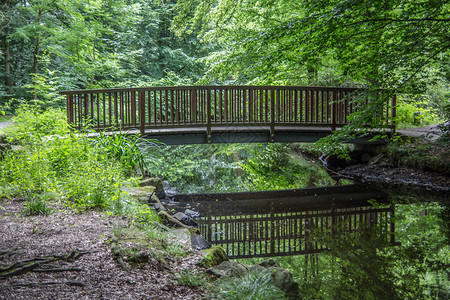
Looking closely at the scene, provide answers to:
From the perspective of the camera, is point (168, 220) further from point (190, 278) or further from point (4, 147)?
point (4, 147)

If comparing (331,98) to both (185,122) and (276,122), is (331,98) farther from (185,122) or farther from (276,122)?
(185,122)

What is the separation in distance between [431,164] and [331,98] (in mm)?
2752

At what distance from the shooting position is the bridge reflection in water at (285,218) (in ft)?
16.5

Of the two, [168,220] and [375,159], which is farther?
[375,159]

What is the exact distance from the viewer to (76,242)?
10.7 feet

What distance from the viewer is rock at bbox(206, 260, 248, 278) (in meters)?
3.31

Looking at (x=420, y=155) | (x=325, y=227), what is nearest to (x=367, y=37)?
(x=420, y=155)

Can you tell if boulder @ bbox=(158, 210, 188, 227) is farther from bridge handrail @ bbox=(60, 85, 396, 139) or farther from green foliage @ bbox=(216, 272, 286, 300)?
bridge handrail @ bbox=(60, 85, 396, 139)

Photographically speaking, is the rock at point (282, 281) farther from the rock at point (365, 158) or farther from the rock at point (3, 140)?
the rock at point (365, 158)

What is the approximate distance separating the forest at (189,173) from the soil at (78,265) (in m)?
0.01

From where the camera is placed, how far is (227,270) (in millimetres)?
3496

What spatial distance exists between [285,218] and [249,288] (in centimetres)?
335

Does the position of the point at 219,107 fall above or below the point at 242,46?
below

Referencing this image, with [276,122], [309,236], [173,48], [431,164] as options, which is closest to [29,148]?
[309,236]
